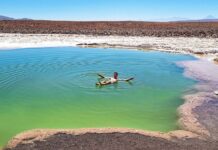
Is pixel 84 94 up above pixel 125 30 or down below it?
below

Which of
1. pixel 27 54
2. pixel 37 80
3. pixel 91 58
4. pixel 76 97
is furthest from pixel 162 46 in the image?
pixel 76 97

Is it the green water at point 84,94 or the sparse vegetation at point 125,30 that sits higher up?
the sparse vegetation at point 125,30

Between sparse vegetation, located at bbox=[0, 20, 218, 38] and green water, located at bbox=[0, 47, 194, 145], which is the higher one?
sparse vegetation, located at bbox=[0, 20, 218, 38]

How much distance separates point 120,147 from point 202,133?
237cm

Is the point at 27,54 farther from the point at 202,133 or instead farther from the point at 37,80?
the point at 202,133

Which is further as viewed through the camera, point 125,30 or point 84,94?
point 125,30

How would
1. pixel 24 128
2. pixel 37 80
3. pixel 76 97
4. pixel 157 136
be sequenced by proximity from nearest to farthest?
pixel 157 136 < pixel 24 128 < pixel 76 97 < pixel 37 80

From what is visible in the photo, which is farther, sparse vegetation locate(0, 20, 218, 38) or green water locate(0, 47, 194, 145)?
sparse vegetation locate(0, 20, 218, 38)

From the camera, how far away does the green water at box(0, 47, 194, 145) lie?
34.1 ft

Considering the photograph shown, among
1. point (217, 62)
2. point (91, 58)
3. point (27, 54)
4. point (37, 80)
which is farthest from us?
point (27, 54)

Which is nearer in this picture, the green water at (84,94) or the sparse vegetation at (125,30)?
the green water at (84,94)

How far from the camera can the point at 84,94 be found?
13.3 m

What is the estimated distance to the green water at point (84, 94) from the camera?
10406mm

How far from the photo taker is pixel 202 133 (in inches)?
367
